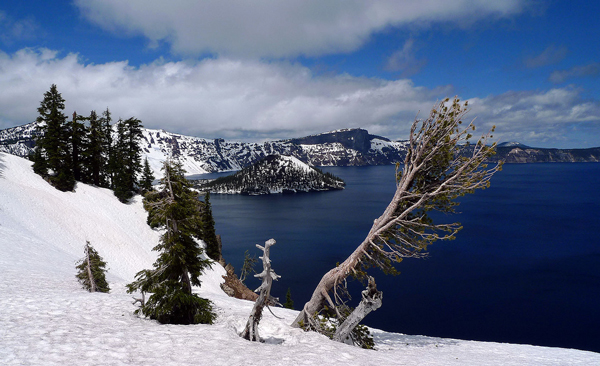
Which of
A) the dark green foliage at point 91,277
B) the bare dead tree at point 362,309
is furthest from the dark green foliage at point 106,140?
the bare dead tree at point 362,309

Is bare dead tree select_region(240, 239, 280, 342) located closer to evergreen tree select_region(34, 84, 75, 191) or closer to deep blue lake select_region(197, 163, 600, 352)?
deep blue lake select_region(197, 163, 600, 352)

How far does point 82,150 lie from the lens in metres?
45.9

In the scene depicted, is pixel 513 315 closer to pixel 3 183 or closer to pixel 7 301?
pixel 7 301

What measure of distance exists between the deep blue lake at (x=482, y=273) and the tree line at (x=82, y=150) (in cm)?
3088

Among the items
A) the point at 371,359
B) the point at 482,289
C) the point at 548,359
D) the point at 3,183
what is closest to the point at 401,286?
the point at 482,289

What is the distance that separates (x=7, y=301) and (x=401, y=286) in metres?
53.7

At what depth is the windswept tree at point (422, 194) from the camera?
11.2 metres

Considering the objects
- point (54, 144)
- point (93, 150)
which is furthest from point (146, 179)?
point (54, 144)

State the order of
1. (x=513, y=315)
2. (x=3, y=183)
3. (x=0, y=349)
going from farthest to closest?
1. (x=513, y=315)
2. (x=3, y=183)
3. (x=0, y=349)

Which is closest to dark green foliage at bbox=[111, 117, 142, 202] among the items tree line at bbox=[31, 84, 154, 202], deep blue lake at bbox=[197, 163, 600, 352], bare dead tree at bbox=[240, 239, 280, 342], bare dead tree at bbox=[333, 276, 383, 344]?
tree line at bbox=[31, 84, 154, 202]

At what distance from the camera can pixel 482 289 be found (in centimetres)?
Answer: 5153

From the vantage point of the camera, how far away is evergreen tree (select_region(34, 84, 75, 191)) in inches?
1566

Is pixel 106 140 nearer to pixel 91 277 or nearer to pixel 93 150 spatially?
pixel 93 150

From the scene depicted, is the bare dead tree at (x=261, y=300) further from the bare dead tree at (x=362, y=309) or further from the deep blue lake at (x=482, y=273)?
the deep blue lake at (x=482, y=273)
